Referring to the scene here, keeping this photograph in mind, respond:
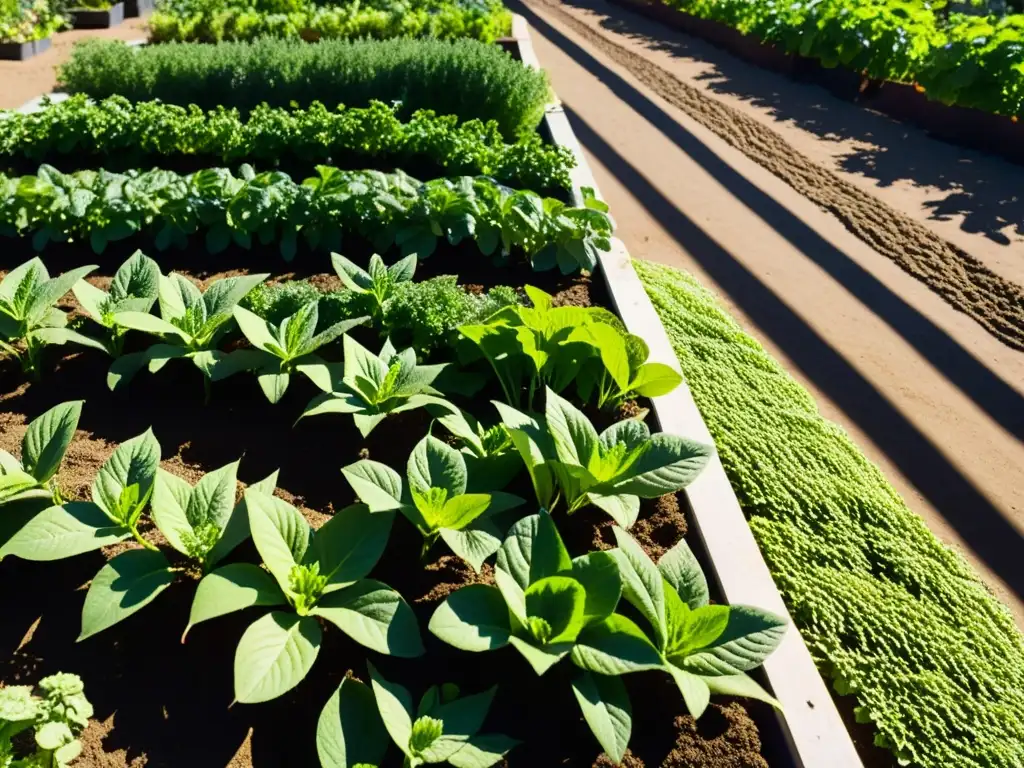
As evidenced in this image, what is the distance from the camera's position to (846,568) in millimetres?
2801

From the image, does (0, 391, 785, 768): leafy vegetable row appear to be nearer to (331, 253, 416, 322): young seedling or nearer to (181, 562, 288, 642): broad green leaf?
(181, 562, 288, 642): broad green leaf

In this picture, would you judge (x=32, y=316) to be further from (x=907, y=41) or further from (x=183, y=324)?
(x=907, y=41)

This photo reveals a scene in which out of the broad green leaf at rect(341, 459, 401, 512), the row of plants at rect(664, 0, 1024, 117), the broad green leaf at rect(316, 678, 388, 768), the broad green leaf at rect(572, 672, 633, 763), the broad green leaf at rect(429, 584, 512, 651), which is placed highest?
the row of plants at rect(664, 0, 1024, 117)

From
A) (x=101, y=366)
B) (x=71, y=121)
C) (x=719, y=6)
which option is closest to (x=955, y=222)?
(x=101, y=366)

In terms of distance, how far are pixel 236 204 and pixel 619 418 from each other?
7.60ft

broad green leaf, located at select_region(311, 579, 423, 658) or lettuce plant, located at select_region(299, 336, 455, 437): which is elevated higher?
lettuce plant, located at select_region(299, 336, 455, 437)

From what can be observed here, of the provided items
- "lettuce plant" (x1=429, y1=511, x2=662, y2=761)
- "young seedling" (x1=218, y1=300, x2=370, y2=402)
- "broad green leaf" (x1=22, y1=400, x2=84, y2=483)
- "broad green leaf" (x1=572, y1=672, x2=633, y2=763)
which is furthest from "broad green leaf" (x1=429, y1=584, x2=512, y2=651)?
"broad green leaf" (x1=22, y1=400, x2=84, y2=483)

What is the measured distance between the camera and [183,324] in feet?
9.76

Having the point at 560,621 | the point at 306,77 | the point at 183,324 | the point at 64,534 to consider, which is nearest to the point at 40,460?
the point at 64,534

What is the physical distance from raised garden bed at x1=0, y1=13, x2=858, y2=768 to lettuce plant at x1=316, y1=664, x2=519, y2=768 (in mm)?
158

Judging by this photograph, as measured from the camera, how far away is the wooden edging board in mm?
2010

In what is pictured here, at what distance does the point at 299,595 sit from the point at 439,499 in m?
0.45

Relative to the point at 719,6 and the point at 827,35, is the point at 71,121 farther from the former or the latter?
the point at 719,6

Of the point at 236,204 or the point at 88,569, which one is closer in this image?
the point at 88,569
